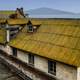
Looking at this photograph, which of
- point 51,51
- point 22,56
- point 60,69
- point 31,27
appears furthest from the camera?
point 31,27

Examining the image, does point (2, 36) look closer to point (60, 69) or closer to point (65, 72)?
point (60, 69)

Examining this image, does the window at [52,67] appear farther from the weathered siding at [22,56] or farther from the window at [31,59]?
the weathered siding at [22,56]

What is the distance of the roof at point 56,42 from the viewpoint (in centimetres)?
2327

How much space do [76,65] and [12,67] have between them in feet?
56.6

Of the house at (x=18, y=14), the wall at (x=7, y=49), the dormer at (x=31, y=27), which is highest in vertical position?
the house at (x=18, y=14)

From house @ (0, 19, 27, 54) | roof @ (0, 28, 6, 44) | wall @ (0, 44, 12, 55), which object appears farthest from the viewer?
roof @ (0, 28, 6, 44)

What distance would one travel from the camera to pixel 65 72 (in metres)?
23.0

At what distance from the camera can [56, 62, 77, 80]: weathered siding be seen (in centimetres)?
2186

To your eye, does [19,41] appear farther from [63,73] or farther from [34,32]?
[63,73]

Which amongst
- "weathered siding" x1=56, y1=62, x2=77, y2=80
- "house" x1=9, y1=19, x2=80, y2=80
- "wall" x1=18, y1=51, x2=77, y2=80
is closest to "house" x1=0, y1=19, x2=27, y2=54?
"house" x1=9, y1=19, x2=80, y2=80

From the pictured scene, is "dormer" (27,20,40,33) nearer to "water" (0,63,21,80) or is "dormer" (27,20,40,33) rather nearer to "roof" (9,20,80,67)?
"roof" (9,20,80,67)

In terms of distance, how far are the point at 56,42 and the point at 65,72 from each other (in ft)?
16.7

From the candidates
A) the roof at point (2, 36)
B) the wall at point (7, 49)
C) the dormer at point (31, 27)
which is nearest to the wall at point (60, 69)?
the dormer at point (31, 27)

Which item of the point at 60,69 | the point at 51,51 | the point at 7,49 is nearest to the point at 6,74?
the point at 7,49
